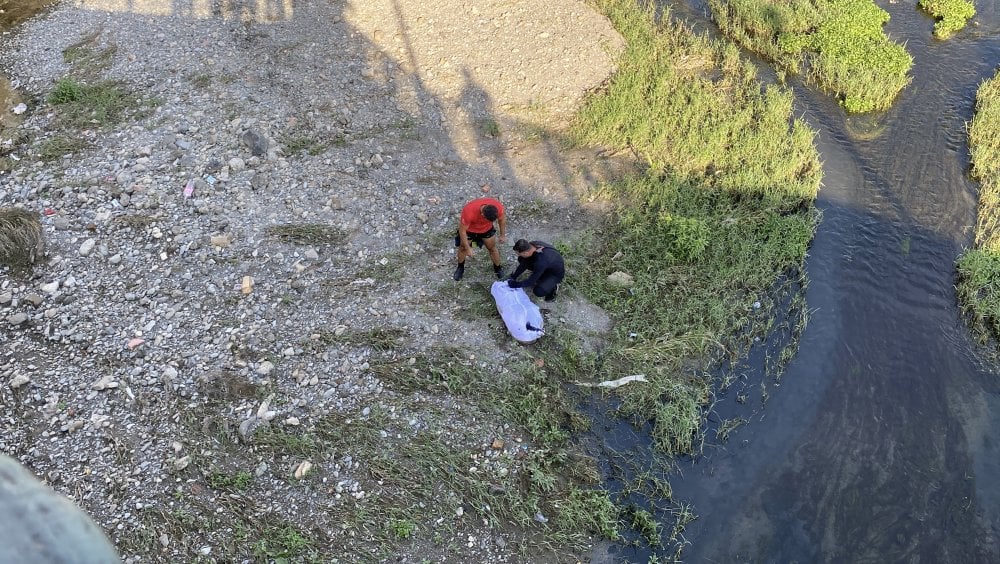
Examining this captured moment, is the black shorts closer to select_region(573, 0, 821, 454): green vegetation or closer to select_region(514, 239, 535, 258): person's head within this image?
select_region(514, 239, 535, 258): person's head

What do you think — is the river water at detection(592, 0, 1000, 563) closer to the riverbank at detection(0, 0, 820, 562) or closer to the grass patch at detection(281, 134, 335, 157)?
the riverbank at detection(0, 0, 820, 562)

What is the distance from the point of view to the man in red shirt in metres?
8.12

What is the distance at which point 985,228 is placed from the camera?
10.1 m

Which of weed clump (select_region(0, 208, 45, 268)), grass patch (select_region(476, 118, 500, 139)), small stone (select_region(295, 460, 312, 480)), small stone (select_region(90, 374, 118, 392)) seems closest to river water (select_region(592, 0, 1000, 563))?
small stone (select_region(295, 460, 312, 480))

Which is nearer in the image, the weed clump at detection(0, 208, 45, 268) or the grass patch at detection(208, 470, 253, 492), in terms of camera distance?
the grass patch at detection(208, 470, 253, 492)

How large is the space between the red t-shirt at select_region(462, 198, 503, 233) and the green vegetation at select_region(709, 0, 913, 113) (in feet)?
26.0

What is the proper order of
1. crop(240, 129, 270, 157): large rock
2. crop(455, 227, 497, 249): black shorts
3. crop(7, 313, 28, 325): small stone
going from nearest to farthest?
crop(7, 313, 28, 325): small stone
crop(455, 227, 497, 249): black shorts
crop(240, 129, 270, 157): large rock

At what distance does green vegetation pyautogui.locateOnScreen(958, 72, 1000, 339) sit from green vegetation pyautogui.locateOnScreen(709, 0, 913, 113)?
144 centimetres

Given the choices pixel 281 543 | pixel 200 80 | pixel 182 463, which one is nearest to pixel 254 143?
pixel 200 80

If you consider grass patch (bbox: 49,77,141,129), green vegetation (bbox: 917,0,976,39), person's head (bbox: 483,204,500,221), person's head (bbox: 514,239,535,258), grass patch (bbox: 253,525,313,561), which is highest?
green vegetation (bbox: 917,0,976,39)

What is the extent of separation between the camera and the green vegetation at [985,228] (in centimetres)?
909

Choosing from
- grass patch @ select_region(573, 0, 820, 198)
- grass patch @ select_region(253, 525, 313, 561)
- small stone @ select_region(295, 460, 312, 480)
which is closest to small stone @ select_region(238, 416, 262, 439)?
small stone @ select_region(295, 460, 312, 480)

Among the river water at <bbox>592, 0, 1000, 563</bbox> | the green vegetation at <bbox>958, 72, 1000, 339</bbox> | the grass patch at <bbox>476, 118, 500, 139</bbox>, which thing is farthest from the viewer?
the grass patch at <bbox>476, 118, 500, 139</bbox>

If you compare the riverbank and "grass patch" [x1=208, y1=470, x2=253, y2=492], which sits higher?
the riverbank
